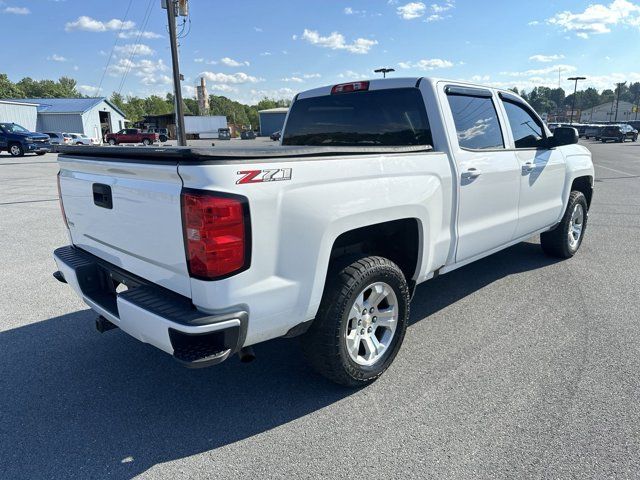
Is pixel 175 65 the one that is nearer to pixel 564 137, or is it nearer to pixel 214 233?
pixel 564 137

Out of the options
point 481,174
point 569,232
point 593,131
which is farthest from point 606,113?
point 481,174

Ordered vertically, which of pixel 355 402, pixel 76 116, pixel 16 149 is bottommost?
pixel 355 402

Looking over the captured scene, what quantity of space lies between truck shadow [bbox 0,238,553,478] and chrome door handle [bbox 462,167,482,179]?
1843 mm

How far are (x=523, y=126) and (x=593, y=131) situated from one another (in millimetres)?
49516

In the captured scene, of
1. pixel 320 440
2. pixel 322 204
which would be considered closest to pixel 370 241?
pixel 322 204

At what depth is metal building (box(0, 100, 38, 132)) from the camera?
41.9 metres

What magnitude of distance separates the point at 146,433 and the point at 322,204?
1.64 m

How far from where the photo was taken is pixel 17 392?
2.97m

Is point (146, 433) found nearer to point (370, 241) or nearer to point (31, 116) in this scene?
point (370, 241)

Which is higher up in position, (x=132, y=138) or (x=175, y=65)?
(x=175, y=65)

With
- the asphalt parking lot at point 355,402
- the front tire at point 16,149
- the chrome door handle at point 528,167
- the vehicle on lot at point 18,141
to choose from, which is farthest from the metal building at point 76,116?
the chrome door handle at point 528,167

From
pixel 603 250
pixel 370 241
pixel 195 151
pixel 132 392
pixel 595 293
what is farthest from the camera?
pixel 603 250

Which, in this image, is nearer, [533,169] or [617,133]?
[533,169]

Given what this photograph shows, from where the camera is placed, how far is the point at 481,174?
367cm
